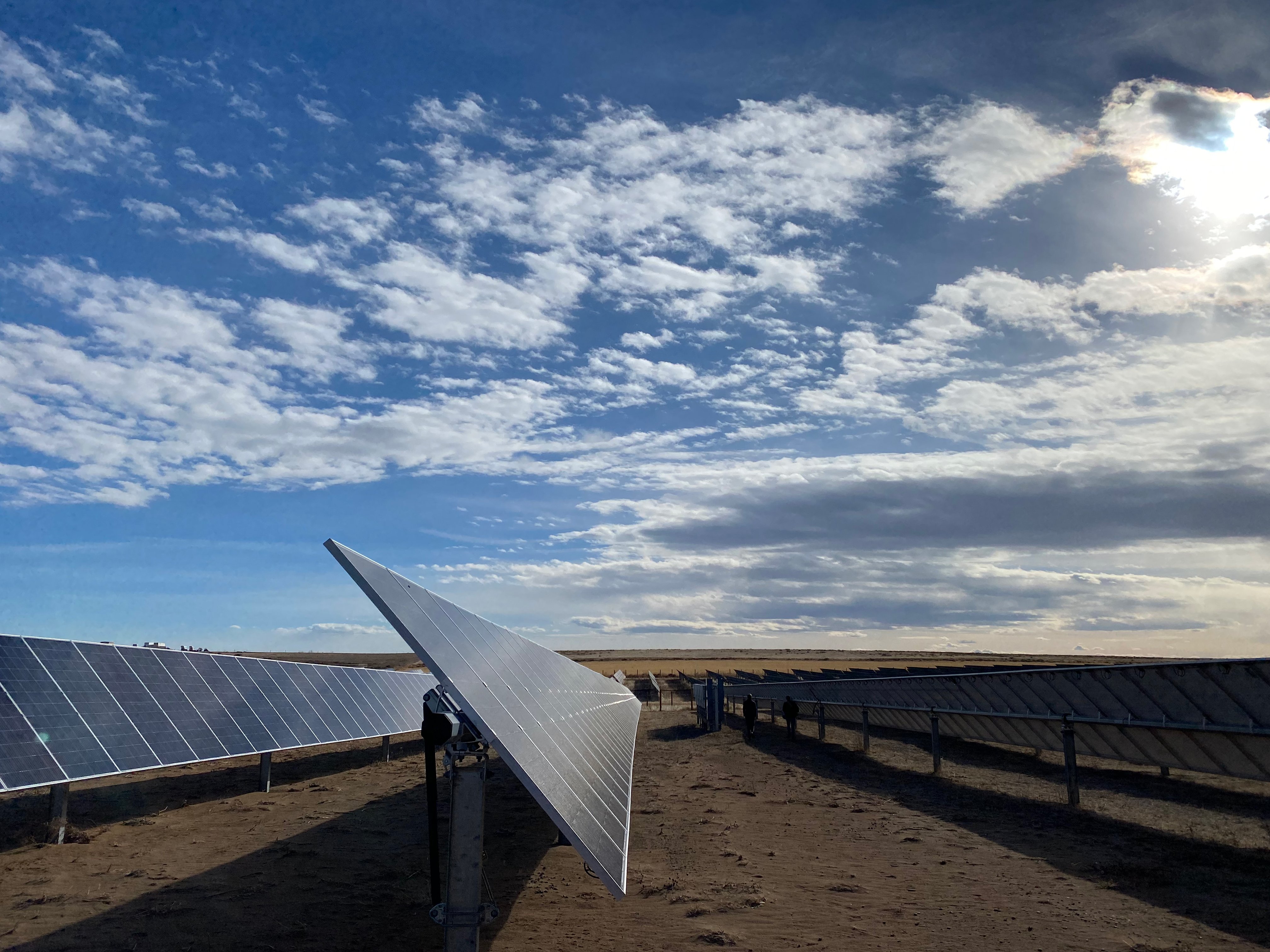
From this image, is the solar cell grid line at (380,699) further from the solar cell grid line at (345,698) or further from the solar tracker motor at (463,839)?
the solar tracker motor at (463,839)

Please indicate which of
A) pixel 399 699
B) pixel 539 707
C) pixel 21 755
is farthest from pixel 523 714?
pixel 399 699

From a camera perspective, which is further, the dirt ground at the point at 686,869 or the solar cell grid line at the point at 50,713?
the solar cell grid line at the point at 50,713

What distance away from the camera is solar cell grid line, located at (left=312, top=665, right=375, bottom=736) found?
27.6 meters

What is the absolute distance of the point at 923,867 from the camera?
15.9 m

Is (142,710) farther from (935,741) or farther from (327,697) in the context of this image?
(935,741)

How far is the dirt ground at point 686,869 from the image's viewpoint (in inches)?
462

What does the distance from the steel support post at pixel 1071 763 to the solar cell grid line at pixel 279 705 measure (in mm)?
20714

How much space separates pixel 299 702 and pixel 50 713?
31.8ft

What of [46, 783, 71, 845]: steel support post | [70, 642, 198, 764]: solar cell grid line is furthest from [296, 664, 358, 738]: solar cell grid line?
[46, 783, 71, 845]: steel support post

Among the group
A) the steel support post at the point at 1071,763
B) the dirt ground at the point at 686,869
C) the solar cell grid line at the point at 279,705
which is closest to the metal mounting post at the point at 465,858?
the dirt ground at the point at 686,869

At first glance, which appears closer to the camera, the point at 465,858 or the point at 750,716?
the point at 465,858

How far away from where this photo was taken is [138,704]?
734 inches

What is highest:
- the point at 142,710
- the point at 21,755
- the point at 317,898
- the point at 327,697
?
the point at 142,710

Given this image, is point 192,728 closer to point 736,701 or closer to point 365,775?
point 365,775
